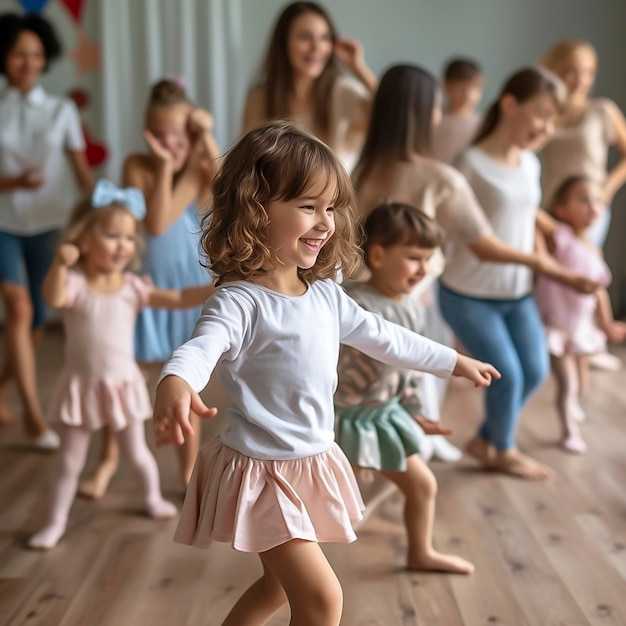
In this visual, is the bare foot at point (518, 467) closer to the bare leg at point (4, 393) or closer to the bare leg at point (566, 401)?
the bare leg at point (566, 401)

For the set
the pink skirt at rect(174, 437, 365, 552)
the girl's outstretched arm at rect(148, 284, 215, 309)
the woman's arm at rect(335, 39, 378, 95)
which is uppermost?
the woman's arm at rect(335, 39, 378, 95)

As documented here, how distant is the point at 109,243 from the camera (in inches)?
94.8

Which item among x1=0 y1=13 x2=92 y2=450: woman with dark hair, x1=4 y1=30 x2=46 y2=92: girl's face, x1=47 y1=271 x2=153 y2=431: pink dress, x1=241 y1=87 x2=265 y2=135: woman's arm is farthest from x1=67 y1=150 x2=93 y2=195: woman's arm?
x1=47 y1=271 x2=153 y2=431: pink dress

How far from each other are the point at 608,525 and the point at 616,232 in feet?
9.21

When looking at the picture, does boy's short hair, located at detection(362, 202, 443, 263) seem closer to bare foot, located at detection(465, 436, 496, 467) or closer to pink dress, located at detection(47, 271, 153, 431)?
pink dress, located at detection(47, 271, 153, 431)

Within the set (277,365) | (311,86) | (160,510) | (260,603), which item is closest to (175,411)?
(277,365)

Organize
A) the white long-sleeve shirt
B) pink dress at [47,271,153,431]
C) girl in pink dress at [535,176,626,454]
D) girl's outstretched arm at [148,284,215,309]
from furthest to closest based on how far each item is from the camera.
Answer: girl in pink dress at [535,176,626,454]
pink dress at [47,271,153,431]
girl's outstretched arm at [148,284,215,309]
the white long-sleeve shirt

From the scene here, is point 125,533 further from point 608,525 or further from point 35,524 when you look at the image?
point 608,525

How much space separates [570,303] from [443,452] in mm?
771

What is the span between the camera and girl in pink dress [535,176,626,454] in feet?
A: 10.7

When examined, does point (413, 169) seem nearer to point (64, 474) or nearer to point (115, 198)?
point (115, 198)

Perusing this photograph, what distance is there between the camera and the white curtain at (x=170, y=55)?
15.7 ft

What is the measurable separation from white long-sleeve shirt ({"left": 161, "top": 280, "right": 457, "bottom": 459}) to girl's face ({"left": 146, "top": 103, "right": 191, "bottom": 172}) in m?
1.39

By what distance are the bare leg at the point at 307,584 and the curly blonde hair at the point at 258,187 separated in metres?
0.49
